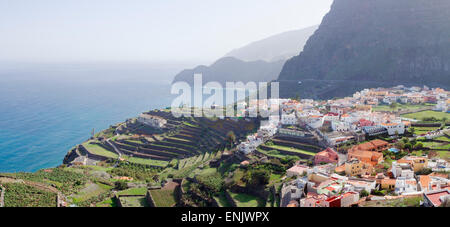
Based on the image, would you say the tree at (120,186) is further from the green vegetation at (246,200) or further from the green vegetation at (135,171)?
the green vegetation at (246,200)

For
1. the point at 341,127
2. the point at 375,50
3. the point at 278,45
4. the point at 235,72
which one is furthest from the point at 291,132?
the point at 278,45

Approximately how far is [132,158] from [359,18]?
53357 millimetres

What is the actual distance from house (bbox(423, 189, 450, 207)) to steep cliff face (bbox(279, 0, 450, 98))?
4268cm

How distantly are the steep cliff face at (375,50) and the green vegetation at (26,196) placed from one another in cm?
4361

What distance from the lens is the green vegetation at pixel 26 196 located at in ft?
55.3

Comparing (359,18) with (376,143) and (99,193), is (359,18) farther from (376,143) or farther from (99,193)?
(99,193)

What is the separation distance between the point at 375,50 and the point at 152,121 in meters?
41.4

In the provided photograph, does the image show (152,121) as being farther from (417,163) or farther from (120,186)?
(417,163)

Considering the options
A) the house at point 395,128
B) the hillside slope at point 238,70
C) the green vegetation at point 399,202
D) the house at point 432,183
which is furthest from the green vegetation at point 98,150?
the hillside slope at point 238,70

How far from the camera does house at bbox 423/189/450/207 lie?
11.1m

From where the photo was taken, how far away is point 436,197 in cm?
1161

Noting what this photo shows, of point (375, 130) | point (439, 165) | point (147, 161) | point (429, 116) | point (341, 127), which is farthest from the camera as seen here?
point (147, 161)

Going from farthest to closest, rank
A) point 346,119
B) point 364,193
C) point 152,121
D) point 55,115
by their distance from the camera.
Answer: point 55,115 → point 152,121 → point 346,119 → point 364,193

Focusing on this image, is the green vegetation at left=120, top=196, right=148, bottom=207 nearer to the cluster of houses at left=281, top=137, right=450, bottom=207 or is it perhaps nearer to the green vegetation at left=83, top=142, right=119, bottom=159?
the cluster of houses at left=281, top=137, right=450, bottom=207
